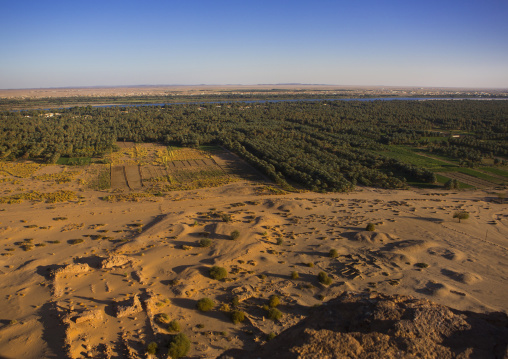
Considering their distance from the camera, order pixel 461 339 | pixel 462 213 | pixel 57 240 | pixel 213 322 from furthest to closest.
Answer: pixel 462 213 → pixel 57 240 → pixel 213 322 → pixel 461 339

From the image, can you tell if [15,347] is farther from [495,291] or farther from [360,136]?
[360,136]

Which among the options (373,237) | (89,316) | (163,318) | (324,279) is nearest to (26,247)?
(89,316)

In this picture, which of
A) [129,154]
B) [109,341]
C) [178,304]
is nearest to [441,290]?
[178,304]

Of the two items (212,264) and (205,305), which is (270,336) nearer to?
(205,305)

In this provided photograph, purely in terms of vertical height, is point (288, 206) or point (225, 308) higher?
point (288, 206)

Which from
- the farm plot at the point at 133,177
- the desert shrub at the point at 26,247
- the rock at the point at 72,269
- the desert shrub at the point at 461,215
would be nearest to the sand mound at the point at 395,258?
the desert shrub at the point at 461,215

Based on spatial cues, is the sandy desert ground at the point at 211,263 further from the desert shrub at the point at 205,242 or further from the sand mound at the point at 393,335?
the sand mound at the point at 393,335

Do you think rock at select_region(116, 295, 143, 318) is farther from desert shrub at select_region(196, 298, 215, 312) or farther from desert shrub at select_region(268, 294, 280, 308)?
desert shrub at select_region(268, 294, 280, 308)
